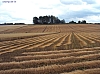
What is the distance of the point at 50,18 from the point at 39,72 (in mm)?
185638

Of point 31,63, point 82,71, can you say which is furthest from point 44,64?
point 82,71

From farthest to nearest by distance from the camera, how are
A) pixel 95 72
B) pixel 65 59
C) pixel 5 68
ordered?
pixel 65 59 → pixel 5 68 → pixel 95 72

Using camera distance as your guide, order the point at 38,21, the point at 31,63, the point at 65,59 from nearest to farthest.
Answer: the point at 31,63 → the point at 65,59 → the point at 38,21

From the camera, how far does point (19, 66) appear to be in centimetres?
1148

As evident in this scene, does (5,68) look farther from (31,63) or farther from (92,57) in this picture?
(92,57)

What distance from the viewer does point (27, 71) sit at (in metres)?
10.2

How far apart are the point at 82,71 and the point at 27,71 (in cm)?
254

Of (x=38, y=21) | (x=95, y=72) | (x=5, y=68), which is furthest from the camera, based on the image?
(x=38, y=21)

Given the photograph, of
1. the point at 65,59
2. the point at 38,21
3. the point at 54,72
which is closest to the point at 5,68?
the point at 54,72

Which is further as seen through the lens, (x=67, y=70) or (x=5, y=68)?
(x=5, y=68)

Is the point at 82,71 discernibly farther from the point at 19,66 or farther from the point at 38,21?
the point at 38,21

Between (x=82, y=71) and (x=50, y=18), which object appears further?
(x=50, y=18)

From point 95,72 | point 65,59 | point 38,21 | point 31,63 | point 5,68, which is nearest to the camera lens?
point 95,72

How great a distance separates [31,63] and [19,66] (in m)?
0.78
